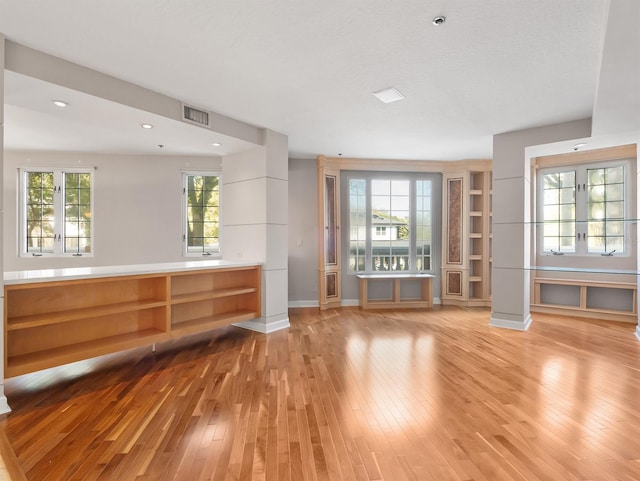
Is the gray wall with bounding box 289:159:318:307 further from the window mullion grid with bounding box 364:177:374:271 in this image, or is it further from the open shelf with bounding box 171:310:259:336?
the open shelf with bounding box 171:310:259:336

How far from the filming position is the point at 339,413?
2441mm

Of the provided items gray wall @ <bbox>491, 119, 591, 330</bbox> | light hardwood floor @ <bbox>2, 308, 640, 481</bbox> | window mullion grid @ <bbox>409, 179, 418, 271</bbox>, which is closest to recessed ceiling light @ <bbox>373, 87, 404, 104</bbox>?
gray wall @ <bbox>491, 119, 591, 330</bbox>

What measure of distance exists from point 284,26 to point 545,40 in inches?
78.8

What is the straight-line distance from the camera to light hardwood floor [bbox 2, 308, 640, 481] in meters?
1.87

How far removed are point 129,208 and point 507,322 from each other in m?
6.48

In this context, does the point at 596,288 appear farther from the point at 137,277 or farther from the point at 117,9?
the point at 117,9

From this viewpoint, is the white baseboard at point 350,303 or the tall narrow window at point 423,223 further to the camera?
the tall narrow window at point 423,223

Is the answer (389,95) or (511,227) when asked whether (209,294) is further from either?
(511,227)

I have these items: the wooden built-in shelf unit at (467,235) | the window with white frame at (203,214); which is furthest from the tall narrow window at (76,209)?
the wooden built-in shelf unit at (467,235)

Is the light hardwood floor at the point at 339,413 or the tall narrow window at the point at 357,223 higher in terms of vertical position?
the tall narrow window at the point at 357,223

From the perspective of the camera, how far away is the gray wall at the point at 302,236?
6324 mm

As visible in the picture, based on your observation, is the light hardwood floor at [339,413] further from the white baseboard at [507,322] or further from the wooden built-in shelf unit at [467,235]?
the wooden built-in shelf unit at [467,235]

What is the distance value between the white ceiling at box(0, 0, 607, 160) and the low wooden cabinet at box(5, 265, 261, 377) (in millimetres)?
1763

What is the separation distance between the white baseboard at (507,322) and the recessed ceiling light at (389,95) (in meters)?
3.45
